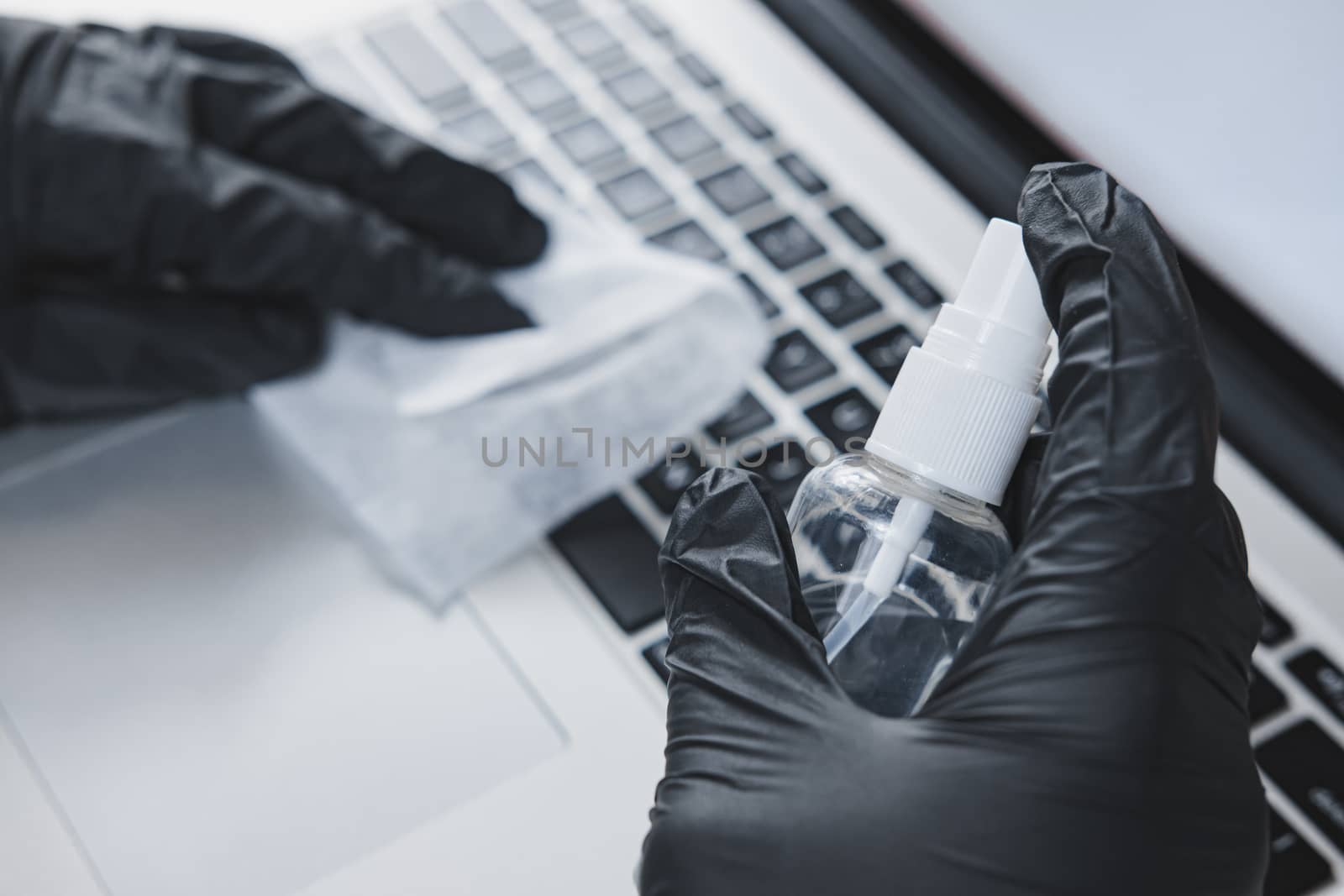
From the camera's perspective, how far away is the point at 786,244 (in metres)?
0.69

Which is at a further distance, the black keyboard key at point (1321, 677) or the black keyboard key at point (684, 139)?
the black keyboard key at point (684, 139)

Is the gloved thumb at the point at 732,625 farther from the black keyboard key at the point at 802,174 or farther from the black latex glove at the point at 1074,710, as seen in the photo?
the black keyboard key at the point at 802,174

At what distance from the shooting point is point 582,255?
68 cm

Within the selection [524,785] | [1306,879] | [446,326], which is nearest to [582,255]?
[446,326]

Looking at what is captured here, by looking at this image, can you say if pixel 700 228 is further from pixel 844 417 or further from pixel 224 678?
pixel 224 678

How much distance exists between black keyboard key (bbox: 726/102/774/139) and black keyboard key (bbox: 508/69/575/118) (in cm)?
11

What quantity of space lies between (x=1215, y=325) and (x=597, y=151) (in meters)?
0.39

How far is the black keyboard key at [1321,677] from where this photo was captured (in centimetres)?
54

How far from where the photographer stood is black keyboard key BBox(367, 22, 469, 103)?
77 centimetres

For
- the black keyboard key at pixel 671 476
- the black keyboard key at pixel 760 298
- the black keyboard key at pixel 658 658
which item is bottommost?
the black keyboard key at pixel 658 658

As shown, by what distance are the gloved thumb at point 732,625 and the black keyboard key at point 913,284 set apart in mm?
300

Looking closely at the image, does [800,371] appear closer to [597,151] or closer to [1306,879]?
[597,151]

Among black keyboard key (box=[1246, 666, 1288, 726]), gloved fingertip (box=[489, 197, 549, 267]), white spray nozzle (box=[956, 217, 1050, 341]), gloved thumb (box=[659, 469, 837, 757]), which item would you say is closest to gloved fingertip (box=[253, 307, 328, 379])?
gloved fingertip (box=[489, 197, 549, 267])

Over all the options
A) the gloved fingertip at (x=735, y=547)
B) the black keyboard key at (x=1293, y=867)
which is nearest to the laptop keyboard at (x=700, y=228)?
the black keyboard key at (x=1293, y=867)
